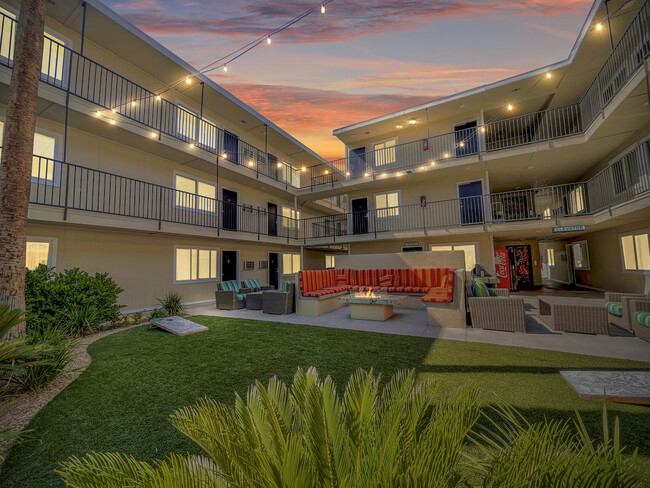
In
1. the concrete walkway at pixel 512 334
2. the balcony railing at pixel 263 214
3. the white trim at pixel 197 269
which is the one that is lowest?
the concrete walkway at pixel 512 334

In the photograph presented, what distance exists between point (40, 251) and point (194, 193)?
16.2 ft

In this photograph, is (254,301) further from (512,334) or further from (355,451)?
(355,451)

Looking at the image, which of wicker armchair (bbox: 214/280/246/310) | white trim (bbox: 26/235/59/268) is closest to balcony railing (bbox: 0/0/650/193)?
white trim (bbox: 26/235/59/268)

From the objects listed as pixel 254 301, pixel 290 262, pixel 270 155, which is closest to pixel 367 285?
pixel 254 301

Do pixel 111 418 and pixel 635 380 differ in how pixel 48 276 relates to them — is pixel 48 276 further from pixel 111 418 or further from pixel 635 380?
pixel 635 380

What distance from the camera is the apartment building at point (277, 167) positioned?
7.29 meters

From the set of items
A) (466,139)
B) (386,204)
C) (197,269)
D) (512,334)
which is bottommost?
(512,334)

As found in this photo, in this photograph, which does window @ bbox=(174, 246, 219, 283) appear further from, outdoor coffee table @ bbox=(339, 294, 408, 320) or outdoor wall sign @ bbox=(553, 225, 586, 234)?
outdoor wall sign @ bbox=(553, 225, 586, 234)

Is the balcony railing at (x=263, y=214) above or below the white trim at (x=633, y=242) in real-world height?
above

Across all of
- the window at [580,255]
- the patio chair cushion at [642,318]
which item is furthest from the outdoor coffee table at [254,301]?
the window at [580,255]

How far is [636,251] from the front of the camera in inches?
354

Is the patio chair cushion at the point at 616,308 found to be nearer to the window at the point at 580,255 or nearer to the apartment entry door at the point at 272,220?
the window at the point at 580,255

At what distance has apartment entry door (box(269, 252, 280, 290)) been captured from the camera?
15.4 metres

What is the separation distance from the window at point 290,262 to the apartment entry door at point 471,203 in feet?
32.6
